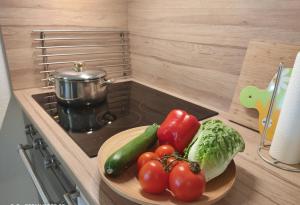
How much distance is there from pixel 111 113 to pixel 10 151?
630 millimetres

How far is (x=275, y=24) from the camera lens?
0.72 metres

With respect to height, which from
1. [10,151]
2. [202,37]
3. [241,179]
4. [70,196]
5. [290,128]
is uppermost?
→ [202,37]

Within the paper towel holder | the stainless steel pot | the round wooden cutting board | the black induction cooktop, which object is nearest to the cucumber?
the round wooden cutting board

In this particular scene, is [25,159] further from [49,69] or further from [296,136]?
[296,136]

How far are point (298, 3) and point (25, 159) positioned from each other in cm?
108

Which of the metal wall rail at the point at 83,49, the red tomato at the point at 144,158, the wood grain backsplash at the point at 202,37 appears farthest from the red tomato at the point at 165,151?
the metal wall rail at the point at 83,49

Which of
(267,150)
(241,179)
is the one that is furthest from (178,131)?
(267,150)

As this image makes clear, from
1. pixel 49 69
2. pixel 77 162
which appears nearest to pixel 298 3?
pixel 77 162

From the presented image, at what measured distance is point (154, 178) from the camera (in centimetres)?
44

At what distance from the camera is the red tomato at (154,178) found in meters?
0.44

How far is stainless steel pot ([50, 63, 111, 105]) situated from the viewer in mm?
929

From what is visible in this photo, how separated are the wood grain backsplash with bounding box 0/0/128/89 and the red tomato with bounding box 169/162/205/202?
977 mm

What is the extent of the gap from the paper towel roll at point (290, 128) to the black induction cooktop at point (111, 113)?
31cm

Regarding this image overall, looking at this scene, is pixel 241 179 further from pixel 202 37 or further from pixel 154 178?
pixel 202 37
